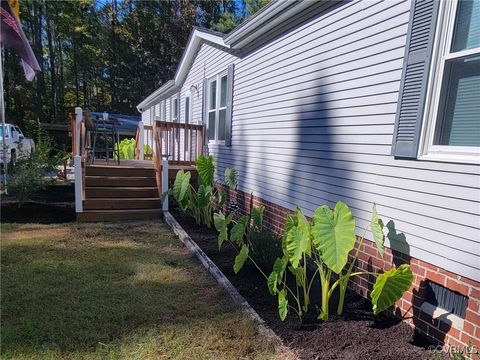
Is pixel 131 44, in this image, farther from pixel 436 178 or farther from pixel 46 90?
pixel 436 178

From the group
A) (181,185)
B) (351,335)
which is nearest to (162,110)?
(181,185)

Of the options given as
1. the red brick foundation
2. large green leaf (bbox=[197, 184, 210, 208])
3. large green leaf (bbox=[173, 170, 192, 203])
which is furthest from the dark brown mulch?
large green leaf (bbox=[173, 170, 192, 203])

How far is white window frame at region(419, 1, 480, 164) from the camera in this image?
2.20m

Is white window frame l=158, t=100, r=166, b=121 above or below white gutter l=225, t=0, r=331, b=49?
below

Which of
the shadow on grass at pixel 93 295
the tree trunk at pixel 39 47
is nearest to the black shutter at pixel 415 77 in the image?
the shadow on grass at pixel 93 295

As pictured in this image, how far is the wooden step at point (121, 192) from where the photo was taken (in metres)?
6.36

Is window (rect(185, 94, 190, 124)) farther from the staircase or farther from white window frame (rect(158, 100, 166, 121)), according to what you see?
white window frame (rect(158, 100, 166, 121))

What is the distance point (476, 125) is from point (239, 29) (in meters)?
4.20

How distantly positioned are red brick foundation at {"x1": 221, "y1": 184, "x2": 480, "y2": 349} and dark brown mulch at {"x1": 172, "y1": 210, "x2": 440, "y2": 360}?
10cm

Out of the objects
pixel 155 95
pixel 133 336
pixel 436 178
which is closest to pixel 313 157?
pixel 436 178

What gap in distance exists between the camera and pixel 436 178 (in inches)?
91.0

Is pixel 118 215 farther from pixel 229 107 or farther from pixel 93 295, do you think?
pixel 93 295

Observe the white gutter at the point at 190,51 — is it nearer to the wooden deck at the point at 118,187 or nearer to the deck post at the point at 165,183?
the wooden deck at the point at 118,187

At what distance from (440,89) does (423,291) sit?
1.52m
